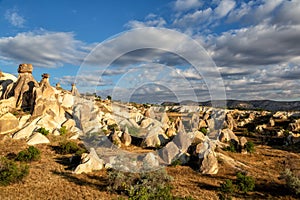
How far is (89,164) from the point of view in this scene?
22.0m

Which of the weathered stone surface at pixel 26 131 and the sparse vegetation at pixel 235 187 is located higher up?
the weathered stone surface at pixel 26 131

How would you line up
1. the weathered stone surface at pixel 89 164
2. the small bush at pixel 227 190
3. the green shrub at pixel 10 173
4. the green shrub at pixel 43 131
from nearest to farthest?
the small bush at pixel 227 190 → the green shrub at pixel 10 173 → the weathered stone surface at pixel 89 164 → the green shrub at pixel 43 131

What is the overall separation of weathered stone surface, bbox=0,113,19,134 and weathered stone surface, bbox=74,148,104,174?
14255 millimetres

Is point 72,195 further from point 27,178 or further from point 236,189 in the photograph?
point 236,189

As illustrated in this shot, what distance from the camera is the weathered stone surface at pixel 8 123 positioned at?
99.5ft

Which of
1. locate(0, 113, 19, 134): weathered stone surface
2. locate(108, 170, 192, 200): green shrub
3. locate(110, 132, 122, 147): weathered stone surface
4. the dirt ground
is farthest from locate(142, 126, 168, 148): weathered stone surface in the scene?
locate(0, 113, 19, 134): weathered stone surface

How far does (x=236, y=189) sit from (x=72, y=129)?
25143mm

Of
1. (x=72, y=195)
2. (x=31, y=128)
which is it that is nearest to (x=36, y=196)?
(x=72, y=195)

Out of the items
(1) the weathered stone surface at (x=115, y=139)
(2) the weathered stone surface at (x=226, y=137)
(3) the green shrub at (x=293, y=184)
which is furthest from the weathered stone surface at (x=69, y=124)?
(3) the green shrub at (x=293, y=184)

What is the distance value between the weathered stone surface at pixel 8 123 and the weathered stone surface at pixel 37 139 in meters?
3.36

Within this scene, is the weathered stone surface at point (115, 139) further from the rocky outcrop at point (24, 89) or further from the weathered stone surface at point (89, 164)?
the rocky outcrop at point (24, 89)

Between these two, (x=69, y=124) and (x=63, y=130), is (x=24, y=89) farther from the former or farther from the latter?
(x=63, y=130)

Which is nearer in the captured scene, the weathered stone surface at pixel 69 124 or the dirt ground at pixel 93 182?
the dirt ground at pixel 93 182

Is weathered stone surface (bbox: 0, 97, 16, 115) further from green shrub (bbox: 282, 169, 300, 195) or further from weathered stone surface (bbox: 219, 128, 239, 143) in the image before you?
green shrub (bbox: 282, 169, 300, 195)
